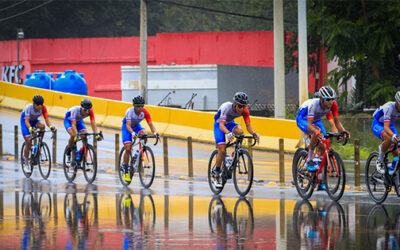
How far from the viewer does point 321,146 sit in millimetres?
16859

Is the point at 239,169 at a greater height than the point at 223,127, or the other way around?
the point at 223,127

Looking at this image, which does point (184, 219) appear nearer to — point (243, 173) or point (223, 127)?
point (243, 173)

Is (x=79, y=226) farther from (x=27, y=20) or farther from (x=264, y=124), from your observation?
(x=27, y=20)

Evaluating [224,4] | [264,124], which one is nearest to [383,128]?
[264,124]

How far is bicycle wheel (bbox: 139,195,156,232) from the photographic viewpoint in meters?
13.9

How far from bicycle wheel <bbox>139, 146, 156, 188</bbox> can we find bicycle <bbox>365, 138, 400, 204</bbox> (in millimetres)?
4892

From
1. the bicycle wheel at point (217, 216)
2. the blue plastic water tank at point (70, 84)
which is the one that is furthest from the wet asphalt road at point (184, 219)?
the blue plastic water tank at point (70, 84)

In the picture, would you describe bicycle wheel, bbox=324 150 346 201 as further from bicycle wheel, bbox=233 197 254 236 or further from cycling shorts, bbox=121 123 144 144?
cycling shorts, bbox=121 123 144 144

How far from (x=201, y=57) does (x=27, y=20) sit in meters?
21.3

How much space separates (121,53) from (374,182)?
45.7m

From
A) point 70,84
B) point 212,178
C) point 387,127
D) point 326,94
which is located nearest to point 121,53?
point 70,84

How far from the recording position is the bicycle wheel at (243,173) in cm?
1773

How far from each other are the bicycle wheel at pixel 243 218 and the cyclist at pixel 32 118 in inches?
264

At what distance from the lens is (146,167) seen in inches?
798
